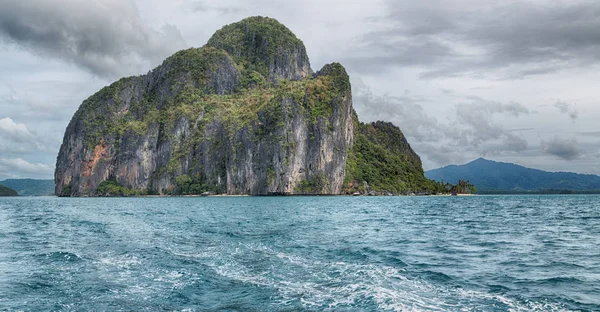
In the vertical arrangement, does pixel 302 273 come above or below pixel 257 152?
below

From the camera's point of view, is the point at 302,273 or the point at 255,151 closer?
the point at 302,273

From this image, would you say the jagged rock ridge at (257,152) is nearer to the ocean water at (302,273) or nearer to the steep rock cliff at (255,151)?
the steep rock cliff at (255,151)

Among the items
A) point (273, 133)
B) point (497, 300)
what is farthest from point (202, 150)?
point (497, 300)

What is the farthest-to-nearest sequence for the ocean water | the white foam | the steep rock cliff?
the steep rock cliff < the ocean water < the white foam

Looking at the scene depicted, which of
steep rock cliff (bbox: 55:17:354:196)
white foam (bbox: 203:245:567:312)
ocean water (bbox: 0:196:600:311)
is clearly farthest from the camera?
steep rock cliff (bbox: 55:17:354:196)

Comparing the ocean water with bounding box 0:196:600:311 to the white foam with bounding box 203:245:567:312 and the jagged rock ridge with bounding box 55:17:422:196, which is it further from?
the jagged rock ridge with bounding box 55:17:422:196

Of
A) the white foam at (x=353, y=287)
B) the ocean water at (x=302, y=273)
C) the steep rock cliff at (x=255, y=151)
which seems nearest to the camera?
the white foam at (x=353, y=287)

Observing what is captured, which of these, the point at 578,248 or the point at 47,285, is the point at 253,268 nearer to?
Answer: the point at 47,285

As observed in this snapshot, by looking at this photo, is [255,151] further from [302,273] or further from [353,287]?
[353,287]

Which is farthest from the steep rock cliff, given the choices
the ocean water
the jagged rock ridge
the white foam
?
the white foam

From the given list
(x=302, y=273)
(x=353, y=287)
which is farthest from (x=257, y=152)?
(x=353, y=287)

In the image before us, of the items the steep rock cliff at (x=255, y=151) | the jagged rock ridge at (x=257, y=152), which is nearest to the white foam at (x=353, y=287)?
the steep rock cliff at (x=255, y=151)

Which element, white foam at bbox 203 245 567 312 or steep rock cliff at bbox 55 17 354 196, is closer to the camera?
white foam at bbox 203 245 567 312

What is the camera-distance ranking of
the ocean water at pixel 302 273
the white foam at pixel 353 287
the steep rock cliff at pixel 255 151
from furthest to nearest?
the steep rock cliff at pixel 255 151 → the ocean water at pixel 302 273 → the white foam at pixel 353 287
